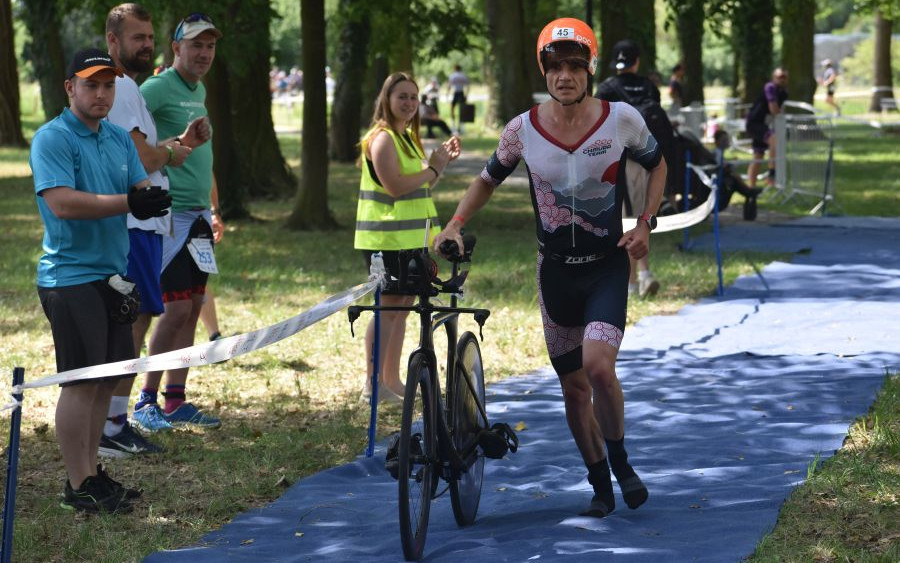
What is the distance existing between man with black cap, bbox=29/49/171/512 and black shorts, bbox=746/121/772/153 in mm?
17681

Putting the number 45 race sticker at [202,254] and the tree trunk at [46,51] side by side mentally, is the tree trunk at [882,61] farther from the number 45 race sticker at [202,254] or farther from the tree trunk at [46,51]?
the number 45 race sticker at [202,254]

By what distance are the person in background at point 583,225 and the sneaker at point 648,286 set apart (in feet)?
19.9

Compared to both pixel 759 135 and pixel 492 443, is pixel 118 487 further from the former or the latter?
pixel 759 135

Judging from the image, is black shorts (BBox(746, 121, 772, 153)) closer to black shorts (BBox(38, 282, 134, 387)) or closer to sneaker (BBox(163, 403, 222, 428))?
sneaker (BBox(163, 403, 222, 428))

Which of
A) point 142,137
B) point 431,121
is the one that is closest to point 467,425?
point 142,137

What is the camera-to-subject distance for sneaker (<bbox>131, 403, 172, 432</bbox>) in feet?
24.8

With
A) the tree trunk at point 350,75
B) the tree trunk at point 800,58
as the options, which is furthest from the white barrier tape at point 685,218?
the tree trunk at point 800,58

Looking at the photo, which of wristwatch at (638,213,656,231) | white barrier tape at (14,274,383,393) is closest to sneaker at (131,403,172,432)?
white barrier tape at (14,274,383,393)

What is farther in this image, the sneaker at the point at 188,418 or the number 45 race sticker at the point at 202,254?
the sneaker at the point at 188,418

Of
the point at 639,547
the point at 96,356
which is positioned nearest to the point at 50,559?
the point at 96,356

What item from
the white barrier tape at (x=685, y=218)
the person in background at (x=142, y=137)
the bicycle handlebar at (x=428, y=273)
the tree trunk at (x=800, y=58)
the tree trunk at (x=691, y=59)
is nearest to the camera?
the bicycle handlebar at (x=428, y=273)

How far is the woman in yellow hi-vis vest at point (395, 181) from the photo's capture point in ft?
25.6

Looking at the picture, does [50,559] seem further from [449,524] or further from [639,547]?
[639,547]

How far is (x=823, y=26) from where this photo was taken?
97.2 meters
